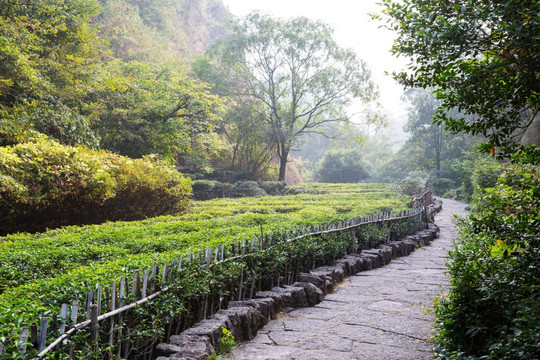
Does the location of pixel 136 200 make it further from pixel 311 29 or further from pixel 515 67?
pixel 311 29

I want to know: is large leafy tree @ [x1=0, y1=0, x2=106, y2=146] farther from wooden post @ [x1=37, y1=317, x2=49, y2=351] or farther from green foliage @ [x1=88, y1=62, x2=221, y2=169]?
wooden post @ [x1=37, y1=317, x2=49, y2=351]

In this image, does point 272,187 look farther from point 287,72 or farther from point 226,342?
point 226,342

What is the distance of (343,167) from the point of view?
49.7 m

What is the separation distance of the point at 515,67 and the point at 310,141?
71447 mm

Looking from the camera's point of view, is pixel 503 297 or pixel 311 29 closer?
pixel 503 297

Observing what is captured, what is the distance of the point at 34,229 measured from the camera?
1038 cm

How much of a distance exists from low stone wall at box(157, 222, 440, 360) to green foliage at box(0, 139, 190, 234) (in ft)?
22.3

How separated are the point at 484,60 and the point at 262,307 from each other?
3701 mm

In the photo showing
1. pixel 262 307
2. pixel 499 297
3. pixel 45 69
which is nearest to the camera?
pixel 499 297

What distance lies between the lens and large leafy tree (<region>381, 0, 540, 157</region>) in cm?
359

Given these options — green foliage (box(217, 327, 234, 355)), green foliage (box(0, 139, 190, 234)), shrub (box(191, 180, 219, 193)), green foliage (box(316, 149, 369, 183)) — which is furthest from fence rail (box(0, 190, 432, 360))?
green foliage (box(316, 149, 369, 183))

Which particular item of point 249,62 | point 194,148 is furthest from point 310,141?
point 194,148

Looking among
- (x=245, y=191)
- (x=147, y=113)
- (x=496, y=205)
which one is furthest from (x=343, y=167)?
(x=496, y=205)

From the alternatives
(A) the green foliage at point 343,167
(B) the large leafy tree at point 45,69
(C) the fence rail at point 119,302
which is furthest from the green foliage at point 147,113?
(A) the green foliage at point 343,167
